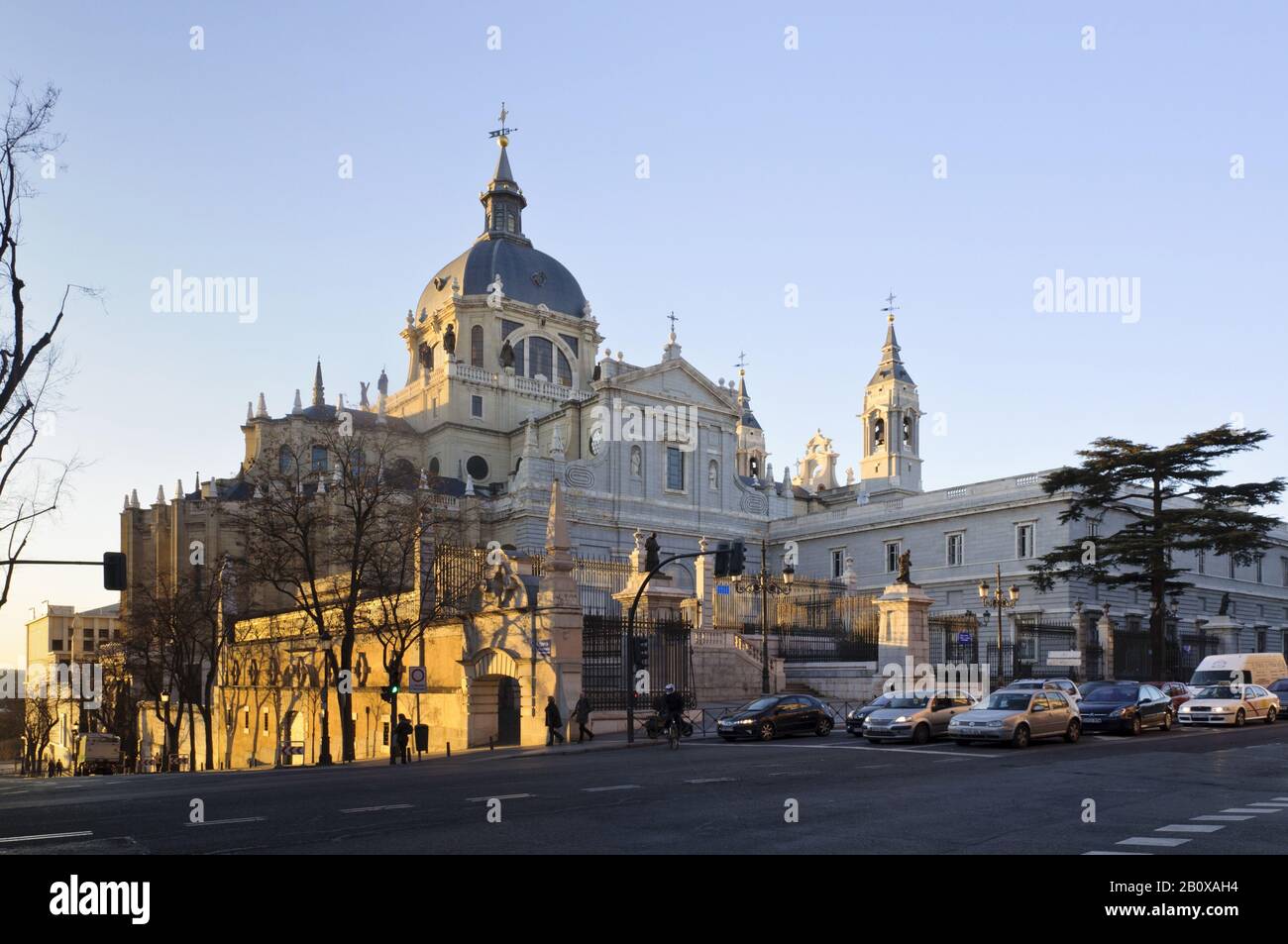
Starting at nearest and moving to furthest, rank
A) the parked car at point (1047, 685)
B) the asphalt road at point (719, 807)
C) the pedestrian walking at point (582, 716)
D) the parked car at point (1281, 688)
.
→ the asphalt road at point (719, 807)
the parked car at point (1047, 685)
the pedestrian walking at point (582, 716)
the parked car at point (1281, 688)

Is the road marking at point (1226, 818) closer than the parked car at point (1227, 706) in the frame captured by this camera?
Yes

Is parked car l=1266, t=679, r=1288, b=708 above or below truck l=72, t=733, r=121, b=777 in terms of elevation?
above

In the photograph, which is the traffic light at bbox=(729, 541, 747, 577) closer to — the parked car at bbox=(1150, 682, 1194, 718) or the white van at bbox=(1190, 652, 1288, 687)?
the parked car at bbox=(1150, 682, 1194, 718)

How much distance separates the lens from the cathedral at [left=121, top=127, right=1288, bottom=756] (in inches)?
2527

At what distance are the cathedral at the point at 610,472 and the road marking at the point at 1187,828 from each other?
134 feet

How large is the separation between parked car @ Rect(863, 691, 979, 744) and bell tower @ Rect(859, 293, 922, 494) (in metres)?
64.3

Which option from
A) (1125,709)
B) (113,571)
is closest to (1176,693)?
(1125,709)

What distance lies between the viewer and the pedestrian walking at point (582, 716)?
30.9 metres

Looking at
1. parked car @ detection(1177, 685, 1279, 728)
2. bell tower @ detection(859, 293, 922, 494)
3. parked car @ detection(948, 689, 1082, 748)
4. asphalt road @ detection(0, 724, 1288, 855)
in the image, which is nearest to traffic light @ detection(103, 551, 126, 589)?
asphalt road @ detection(0, 724, 1288, 855)

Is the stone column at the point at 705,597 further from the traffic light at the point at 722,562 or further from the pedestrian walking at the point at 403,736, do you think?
the pedestrian walking at the point at 403,736

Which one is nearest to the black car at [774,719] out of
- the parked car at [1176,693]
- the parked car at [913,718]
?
the parked car at [913,718]
